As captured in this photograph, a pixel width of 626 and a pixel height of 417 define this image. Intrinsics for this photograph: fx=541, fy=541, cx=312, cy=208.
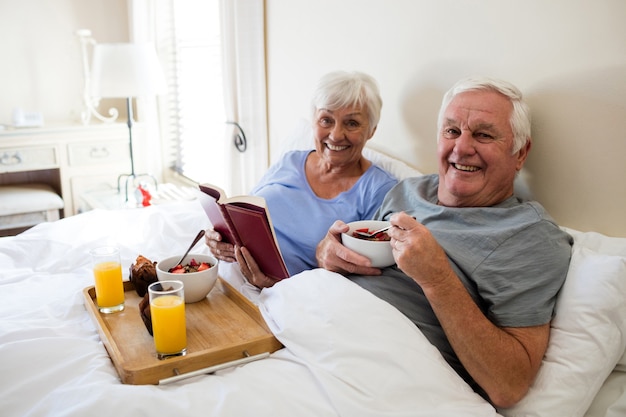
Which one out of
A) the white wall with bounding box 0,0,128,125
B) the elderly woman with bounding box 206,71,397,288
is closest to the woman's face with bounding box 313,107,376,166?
the elderly woman with bounding box 206,71,397,288

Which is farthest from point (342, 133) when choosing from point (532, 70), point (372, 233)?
point (532, 70)

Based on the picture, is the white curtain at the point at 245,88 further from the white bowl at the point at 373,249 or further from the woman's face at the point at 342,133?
the white bowl at the point at 373,249

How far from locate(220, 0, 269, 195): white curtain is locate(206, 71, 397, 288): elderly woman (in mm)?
766

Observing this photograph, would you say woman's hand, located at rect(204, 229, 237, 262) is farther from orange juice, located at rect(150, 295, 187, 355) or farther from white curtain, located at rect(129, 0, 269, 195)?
white curtain, located at rect(129, 0, 269, 195)

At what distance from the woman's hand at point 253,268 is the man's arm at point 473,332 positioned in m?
0.53

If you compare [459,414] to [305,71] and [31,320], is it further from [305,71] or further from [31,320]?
[305,71]

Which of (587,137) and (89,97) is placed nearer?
(587,137)

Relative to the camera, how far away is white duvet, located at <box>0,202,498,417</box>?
970mm

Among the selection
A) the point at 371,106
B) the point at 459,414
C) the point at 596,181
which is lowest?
the point at 459,414

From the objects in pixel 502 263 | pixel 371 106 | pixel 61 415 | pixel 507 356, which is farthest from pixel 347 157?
pixel 61 415

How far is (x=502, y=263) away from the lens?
115cm

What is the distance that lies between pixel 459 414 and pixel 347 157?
95 cm

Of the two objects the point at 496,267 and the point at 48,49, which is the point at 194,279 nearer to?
the point at 496,267

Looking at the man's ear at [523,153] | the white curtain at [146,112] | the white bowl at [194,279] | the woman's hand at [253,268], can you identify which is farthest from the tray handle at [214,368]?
the white curtain at [146,112]
